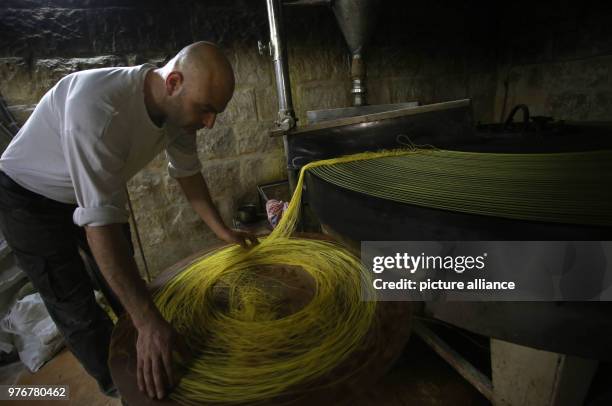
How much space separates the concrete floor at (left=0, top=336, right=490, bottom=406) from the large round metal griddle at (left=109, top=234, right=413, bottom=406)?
0.76 m

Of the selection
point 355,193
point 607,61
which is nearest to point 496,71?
point 607,61

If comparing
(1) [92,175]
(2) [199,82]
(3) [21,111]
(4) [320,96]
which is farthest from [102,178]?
(4) [320,96]

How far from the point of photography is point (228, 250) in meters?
1.29

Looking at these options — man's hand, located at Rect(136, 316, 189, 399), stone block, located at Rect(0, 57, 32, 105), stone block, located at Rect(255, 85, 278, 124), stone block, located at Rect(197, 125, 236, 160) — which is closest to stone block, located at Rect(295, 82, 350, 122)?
stone block, located at Rect(255, 85, 278, 124)

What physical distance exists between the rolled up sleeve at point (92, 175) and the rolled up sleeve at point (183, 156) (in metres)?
0.44

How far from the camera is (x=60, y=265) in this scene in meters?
1.52

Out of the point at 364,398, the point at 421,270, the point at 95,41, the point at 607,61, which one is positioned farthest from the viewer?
the point at 607,61

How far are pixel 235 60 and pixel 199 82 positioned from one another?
180 centimetres

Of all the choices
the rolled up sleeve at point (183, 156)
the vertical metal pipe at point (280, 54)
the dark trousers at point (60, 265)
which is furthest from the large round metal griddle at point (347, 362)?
the vertical metal pipe at point (280, 54)

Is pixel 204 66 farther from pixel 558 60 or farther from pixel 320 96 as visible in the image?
pixel 558 60

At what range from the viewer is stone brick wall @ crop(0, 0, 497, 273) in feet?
7.14

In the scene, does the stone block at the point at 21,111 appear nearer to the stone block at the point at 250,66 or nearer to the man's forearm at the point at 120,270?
the stone block at the point at 250,66

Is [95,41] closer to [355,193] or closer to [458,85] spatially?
[355,193]

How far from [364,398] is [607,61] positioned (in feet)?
11.5
